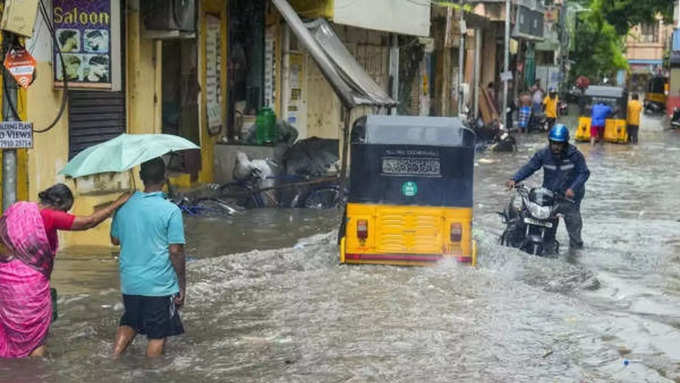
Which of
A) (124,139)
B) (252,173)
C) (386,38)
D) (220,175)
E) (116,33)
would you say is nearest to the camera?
(124,139)

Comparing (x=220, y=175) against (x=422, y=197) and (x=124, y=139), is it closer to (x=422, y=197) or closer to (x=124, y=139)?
(x=422, y=197)

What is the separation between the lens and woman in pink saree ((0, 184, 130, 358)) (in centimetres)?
658

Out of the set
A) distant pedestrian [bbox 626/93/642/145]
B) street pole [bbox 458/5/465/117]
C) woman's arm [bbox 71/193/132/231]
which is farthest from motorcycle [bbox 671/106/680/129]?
woman's arm [bbox 71/193/132/231]

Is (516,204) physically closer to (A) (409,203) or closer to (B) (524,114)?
(A) (409,203)

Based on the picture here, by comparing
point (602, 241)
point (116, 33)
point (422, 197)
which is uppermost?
point (116, 33)

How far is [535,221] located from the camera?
38.0ft

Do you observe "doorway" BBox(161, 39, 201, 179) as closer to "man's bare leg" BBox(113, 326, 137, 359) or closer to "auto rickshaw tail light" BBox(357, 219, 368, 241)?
"auto rickshaw tail light" BBox(357, 219, 368, 241)

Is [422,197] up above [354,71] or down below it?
below

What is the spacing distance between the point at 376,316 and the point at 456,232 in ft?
5.68

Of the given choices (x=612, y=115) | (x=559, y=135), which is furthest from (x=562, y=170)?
(x=612, y=115)

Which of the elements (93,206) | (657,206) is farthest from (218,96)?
(657,206)

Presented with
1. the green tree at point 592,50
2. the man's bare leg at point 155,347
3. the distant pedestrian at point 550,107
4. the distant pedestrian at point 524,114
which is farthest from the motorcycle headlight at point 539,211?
the green tree at point 592,50

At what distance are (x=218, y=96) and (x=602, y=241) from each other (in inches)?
275

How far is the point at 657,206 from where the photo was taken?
17266 millimetres
